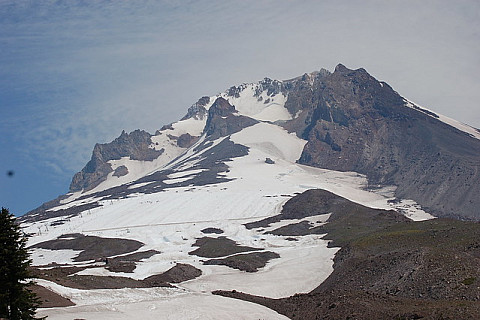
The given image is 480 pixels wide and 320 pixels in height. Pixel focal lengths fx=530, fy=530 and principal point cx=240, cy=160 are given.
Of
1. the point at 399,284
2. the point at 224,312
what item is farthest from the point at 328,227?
the point at 224,312

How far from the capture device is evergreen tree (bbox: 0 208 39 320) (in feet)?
119

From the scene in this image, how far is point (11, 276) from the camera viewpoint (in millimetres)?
36375

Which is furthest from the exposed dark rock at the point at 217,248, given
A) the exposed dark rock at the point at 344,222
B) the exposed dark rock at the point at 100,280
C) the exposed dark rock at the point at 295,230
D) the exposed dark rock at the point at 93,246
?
the exposed dark rock at the point at 100,280

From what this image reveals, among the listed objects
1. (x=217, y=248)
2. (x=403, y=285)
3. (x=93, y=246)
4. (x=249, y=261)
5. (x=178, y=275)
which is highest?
(x=403, y=285)

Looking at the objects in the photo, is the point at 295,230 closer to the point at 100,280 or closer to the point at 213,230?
the point at 213,230

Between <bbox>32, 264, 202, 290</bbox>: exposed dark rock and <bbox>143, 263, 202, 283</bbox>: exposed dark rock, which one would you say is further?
<bbox>143, 263, 202, 283</bbox>: exposed dark rock

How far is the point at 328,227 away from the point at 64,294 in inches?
4367

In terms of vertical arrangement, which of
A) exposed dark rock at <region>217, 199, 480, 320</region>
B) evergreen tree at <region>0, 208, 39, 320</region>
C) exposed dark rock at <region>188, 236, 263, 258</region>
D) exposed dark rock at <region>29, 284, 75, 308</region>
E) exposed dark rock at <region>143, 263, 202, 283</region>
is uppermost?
evergreen tree at <region>0, 208, 39, 320</region>

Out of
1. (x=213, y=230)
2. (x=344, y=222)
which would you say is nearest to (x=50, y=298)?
(x=344, y=222)

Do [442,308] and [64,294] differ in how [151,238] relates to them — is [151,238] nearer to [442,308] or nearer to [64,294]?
[64,294]

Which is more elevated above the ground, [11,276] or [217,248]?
[11,276]

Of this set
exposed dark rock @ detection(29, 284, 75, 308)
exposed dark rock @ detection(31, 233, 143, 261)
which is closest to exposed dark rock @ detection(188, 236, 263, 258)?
exposed dark rock @ detection(31, 233, 143, 261)

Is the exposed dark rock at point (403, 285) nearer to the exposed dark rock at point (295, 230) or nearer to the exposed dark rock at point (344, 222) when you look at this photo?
the exposed dark rock at point (344, 222)

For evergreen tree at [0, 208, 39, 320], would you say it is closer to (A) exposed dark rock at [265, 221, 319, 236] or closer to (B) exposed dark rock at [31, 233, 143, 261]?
(B) exposed dark rock at [31, 233, 143, 261]
